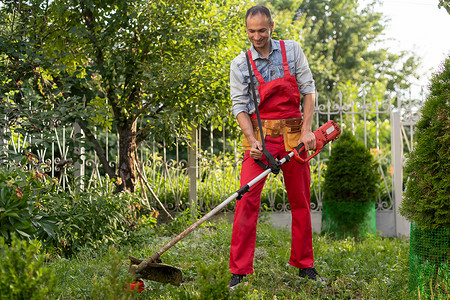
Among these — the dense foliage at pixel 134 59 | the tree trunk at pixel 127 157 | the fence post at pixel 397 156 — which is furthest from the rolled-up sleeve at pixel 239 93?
the fence post at pixel 397 156

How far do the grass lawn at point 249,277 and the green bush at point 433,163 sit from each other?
1.82 feet

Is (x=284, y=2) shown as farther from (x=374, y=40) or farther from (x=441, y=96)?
(x=441, y=96)

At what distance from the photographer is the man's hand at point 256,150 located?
3139 mm

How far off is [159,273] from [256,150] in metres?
1.05

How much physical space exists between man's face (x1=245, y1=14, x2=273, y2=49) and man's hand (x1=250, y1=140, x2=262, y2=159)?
71 cm

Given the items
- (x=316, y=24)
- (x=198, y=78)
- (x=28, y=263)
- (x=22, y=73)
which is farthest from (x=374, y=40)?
(x=28, y=263)

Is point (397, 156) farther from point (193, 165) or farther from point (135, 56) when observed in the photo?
point (135, 56)

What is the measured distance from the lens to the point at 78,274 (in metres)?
3.52

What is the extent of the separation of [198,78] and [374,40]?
19756 mm

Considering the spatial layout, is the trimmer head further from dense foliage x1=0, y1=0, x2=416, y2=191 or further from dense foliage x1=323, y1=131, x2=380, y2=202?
dense foliage x1=323, y1=131, x2=380, y2=202

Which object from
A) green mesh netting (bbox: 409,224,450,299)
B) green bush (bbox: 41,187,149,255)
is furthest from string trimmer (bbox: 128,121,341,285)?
green bush (bbox: 41,187,149,255)

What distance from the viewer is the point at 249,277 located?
288 cm

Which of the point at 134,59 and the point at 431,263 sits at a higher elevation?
the point at 134,59

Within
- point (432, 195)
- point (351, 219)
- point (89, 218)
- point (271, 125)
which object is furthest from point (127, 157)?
point (432, 195)
